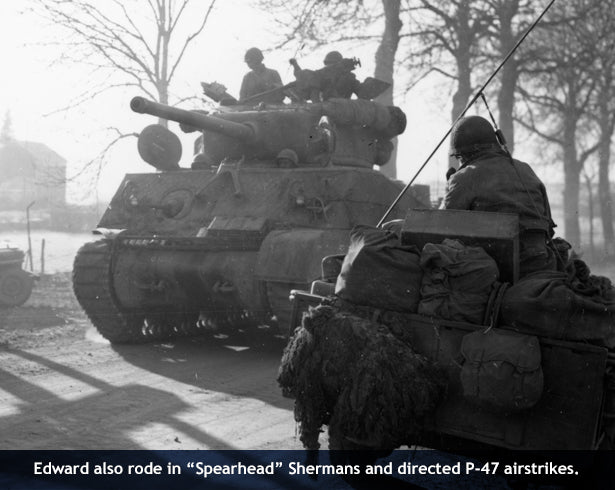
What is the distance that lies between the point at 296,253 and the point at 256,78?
14.6 ft

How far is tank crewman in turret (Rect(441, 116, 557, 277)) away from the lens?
4453mm

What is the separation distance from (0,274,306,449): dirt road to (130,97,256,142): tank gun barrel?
2611 millimetres

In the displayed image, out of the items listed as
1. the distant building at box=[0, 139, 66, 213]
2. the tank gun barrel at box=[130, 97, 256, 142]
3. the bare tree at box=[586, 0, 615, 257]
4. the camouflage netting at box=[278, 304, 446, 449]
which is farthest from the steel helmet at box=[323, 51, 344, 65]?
the distant building at box=[0, 139, 66, 213]

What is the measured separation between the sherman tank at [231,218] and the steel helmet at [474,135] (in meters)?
3.40

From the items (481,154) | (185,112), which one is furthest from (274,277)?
(481,154)

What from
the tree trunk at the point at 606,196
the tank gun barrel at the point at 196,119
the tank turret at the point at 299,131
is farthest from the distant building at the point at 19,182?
the tank gun barrel at the point at 196,119

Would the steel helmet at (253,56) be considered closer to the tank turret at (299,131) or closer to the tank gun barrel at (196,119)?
the tank turret at (299,131)

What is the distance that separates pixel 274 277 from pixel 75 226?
2609cm

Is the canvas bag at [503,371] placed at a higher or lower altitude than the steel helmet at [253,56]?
lower

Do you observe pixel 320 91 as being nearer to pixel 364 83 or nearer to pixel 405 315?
pixel 364 83

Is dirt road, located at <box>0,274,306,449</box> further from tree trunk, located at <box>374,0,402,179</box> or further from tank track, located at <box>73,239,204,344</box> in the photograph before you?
tree trunk, located at <box>374,0,402,179</box>

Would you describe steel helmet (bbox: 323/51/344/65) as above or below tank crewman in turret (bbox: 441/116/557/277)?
above

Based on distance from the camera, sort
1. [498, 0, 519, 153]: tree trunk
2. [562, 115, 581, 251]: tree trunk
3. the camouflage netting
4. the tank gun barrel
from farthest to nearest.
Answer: [562, 115, 581, 251]: tree trunk, [498, 0, 519, 153]: tree trunk, the tank gun barrel, the camouflage netting

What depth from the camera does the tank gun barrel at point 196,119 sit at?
8727 mm
